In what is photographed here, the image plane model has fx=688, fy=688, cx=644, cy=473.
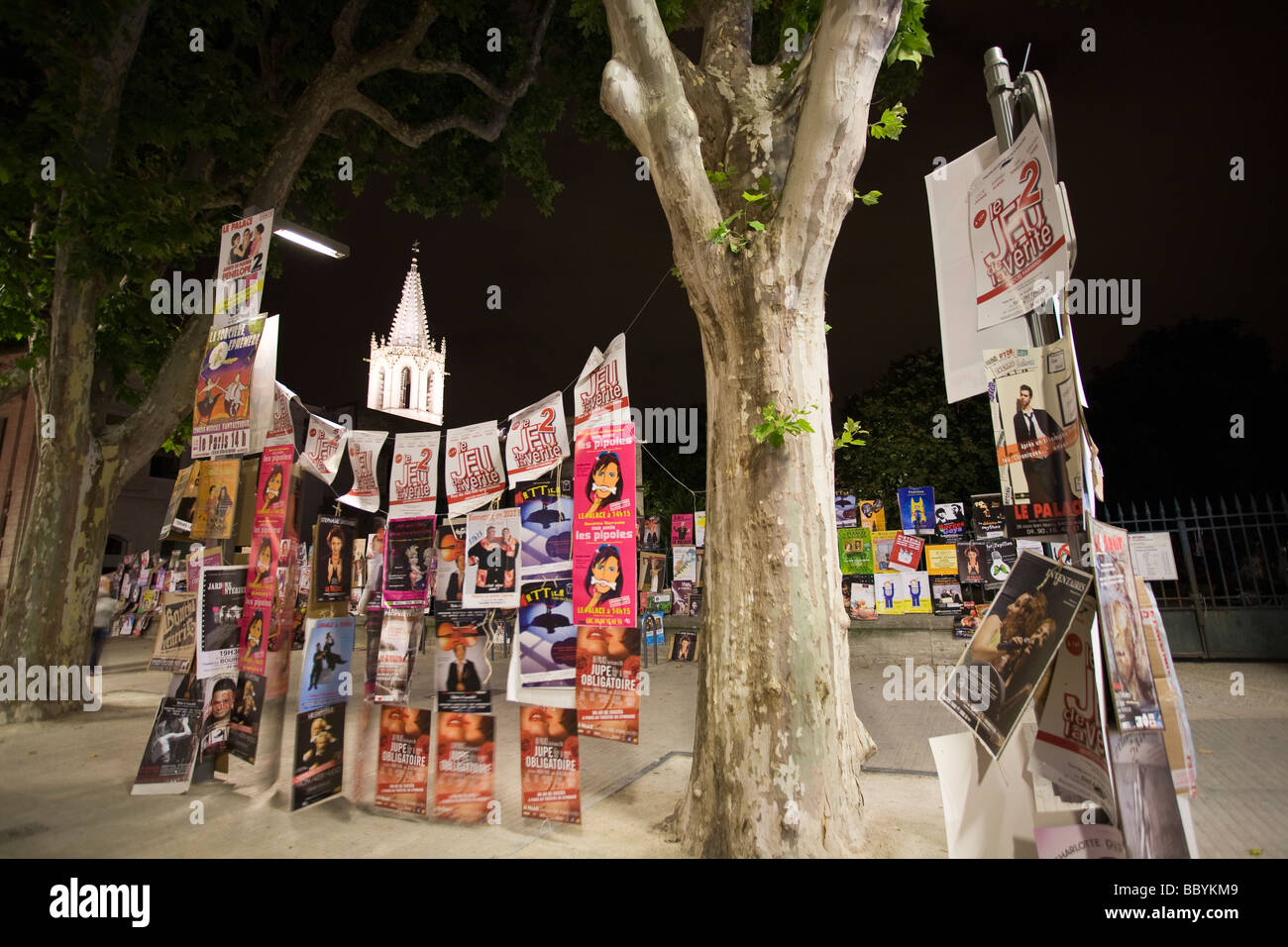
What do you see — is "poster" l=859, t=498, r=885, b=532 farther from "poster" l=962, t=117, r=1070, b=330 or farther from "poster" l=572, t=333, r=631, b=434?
"poster" l=962, t=117, r=1070, b=330

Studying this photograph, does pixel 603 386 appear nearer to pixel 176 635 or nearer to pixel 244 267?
pixel 244 267

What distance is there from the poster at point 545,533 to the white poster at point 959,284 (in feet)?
9.05

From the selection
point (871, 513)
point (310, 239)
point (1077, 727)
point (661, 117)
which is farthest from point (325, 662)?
point (871, 513)

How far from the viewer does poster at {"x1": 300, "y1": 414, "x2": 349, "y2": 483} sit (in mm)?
5883

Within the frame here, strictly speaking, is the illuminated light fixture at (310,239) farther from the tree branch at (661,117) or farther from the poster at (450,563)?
the tree branch at (661,117)

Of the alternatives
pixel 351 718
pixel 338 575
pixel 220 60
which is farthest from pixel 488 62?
pixel 351 718

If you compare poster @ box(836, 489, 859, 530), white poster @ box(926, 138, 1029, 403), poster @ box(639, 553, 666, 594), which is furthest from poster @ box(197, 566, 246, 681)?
poster @ box(836, 489, 859, 530)

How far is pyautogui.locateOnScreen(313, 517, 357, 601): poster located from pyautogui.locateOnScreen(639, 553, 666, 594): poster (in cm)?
869

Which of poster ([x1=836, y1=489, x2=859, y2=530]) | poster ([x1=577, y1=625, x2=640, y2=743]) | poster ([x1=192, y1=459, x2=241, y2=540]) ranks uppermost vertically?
poster ([x1=836, y1=489, x2=859, y2=530])

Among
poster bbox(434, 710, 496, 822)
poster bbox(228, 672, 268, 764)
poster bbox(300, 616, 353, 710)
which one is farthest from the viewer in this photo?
poster bbox(228, 672, 268, 764)

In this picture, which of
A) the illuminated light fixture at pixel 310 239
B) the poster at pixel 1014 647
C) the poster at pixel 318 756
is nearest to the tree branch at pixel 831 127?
the poster at pixel 1014 647

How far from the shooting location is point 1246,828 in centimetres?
420

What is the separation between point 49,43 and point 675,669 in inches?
467
